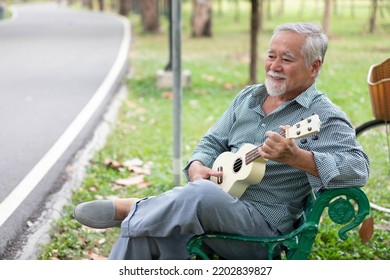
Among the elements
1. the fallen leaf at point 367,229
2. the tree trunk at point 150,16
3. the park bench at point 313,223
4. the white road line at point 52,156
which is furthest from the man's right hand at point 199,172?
the tree trunk at point 150,16

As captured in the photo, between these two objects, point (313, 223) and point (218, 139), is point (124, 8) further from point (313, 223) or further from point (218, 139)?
point (313, 223)

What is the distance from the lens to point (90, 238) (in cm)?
391

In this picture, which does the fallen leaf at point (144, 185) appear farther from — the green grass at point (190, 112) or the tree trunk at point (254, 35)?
the tree trunk at point (254, 35)

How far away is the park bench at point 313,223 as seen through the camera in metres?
2.71

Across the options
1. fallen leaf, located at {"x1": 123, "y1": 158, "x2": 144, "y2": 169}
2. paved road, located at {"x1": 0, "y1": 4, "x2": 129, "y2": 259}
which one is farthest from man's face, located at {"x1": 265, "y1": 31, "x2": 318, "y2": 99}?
fallen leaf, located at {"x1": 123, "y1": 158, "x2": 144, "y2": 169}

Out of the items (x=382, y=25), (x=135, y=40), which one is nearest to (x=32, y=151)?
(x=135, y=40)

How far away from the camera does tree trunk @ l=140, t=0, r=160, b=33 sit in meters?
19.5

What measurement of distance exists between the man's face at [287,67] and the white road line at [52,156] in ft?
6.04

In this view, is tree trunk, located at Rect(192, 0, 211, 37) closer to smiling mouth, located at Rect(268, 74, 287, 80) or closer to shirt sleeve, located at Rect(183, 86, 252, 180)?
shirt sleeve, located at Rect(183, 86, 252, 180)

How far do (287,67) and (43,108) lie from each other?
5.07 meters

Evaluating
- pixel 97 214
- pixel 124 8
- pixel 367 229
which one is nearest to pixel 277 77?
pixel 97 214
